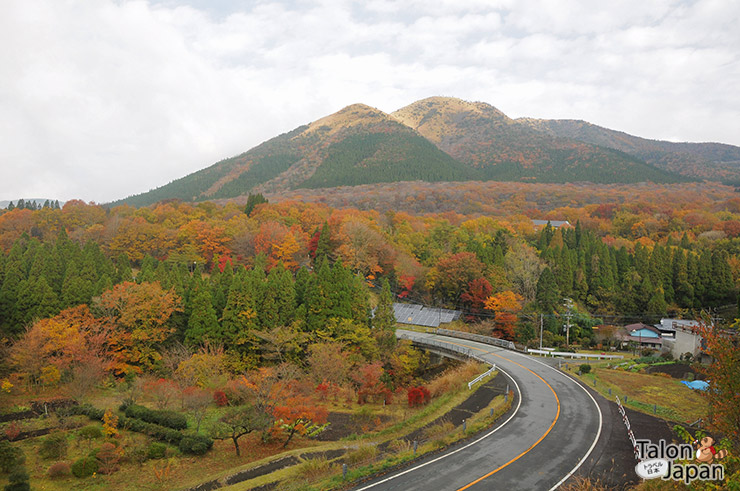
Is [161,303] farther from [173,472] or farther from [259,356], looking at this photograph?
[173,472]

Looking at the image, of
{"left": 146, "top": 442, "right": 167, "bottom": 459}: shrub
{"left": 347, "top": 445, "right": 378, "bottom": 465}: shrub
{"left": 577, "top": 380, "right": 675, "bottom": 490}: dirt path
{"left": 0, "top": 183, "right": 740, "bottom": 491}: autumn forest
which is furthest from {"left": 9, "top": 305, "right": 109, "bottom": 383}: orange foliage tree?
{"left": 577, "top": 380, "right": 675, "bottom": 490}: dirt path

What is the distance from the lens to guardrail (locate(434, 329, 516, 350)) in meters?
44.6

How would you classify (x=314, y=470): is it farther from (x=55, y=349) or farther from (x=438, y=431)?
(x=55, y=349)

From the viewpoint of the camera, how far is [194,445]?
22.2 metres

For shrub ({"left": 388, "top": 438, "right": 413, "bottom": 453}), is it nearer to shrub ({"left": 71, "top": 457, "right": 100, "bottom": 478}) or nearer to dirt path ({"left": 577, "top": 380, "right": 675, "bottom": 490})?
dirt path ({"left": 577, "top": 380, "right": 675, "bottom": 490})

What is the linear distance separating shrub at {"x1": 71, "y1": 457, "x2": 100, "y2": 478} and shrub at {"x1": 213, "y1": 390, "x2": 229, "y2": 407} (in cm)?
1043

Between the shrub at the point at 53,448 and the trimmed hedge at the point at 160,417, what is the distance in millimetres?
4728

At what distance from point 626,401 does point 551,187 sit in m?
138

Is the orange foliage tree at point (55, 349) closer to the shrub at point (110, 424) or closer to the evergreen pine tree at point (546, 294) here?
the shrub at point (110, 424)

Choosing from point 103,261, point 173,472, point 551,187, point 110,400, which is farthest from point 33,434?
point 551,187

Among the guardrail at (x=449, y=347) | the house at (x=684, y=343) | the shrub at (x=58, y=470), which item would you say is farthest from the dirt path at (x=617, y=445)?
the house at (x=684, y=343)

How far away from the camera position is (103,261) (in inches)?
2023

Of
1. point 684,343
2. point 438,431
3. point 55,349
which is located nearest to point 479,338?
point 684,343

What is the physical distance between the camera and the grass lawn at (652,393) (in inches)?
926
